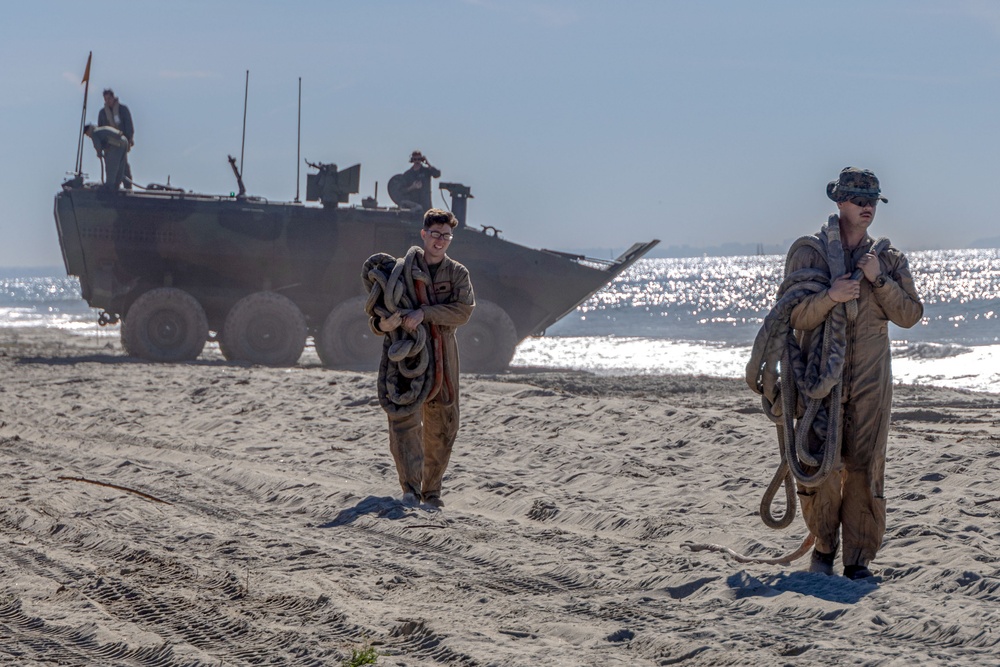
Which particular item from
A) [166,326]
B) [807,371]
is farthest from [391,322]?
[166,326]

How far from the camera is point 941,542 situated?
235 inches

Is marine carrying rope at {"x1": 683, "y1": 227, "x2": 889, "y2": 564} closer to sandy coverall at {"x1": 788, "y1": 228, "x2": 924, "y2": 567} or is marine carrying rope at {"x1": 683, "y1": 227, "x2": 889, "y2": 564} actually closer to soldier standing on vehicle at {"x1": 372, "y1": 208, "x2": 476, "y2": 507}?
sandy coverall at {"x1": 788, "y1": 228, "x2": 924, "y2": 567}

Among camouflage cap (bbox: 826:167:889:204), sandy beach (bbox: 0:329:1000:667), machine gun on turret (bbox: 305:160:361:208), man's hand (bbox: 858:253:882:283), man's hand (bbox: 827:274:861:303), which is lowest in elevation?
sandy beach (bbox: 0:329:1000:667)

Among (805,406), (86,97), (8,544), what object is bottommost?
(8,544)

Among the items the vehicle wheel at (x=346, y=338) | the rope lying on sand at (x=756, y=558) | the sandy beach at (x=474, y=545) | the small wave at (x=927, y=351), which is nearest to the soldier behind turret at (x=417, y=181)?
the vehicle wheel at (x=346, y=338)

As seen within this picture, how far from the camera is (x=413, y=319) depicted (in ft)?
22.9

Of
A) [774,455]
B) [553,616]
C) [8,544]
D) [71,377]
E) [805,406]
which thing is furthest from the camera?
[71,377]

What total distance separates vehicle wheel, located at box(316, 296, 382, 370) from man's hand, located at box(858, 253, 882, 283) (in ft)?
42.3

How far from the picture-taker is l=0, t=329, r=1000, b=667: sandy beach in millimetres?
4719

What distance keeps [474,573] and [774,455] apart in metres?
3.17

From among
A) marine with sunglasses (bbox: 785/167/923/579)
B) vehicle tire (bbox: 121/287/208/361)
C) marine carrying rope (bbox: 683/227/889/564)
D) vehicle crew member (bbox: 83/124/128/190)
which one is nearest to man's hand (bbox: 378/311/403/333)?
marine carrying rope (bbox: 683/227/889/564)

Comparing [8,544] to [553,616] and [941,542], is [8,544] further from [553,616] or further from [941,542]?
[941,542]

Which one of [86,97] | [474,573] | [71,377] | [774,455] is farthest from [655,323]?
[474,573]

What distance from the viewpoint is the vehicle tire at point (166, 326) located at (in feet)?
58.2
